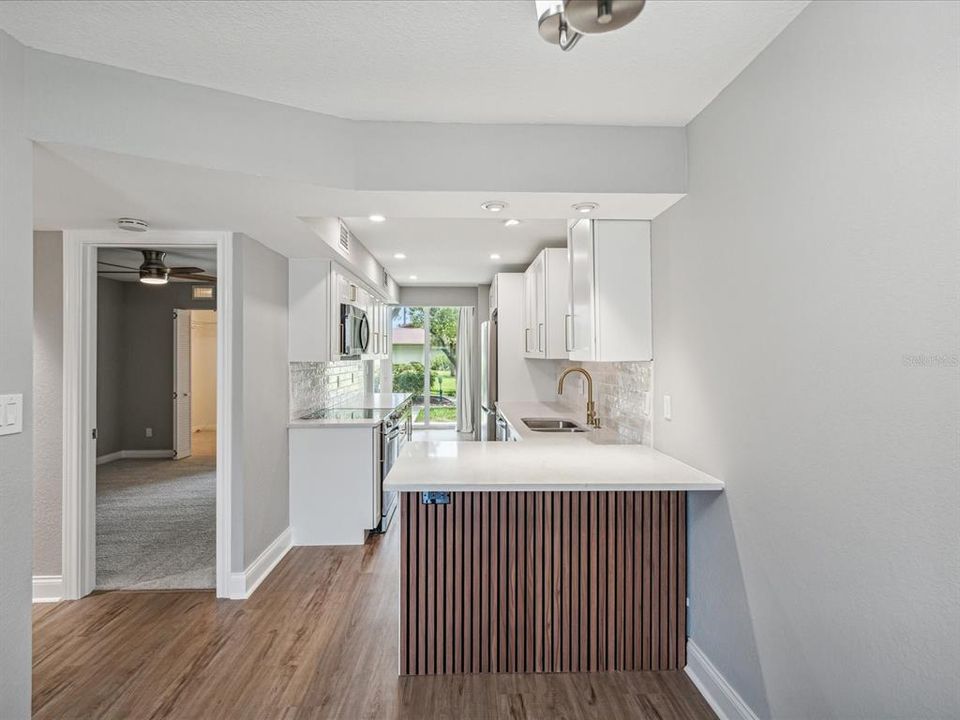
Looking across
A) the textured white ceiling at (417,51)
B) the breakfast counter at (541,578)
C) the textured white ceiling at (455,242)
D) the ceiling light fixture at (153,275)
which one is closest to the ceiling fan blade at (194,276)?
the ceiling light fixture at (153,275)

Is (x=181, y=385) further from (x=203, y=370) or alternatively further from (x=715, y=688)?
(x=715, y=688)

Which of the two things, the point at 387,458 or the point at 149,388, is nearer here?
the point at 387,458

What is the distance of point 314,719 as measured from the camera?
2.08 meters

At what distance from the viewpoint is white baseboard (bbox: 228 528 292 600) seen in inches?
124

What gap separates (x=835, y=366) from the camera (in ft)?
4.74

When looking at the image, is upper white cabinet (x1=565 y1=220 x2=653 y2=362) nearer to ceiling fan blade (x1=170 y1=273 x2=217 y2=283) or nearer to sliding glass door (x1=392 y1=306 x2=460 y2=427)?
ceiling fan blade (x1=170 y1=273 x2=217 y2=283)

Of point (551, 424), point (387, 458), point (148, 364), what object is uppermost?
point (148, 364)

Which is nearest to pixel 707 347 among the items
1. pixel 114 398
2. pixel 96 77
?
pixel 96 77

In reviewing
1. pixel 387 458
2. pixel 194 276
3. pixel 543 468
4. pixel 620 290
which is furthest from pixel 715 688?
pixel 194 276

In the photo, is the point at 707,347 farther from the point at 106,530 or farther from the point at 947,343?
the point at 106,530

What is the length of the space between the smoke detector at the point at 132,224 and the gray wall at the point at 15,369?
1099 millimetres

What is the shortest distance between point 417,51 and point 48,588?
11.5 ft

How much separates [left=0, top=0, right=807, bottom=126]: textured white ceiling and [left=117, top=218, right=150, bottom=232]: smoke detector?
46.8 inches

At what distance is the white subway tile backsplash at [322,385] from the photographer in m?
4.18
